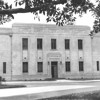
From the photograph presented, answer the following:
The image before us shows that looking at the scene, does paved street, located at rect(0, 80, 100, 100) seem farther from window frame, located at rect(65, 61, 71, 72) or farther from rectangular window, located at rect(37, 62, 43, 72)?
window frame, located at rect(65, 61, 71, 72)

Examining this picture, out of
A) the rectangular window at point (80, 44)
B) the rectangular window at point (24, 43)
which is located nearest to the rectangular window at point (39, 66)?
the rectangular window at point (24, 43)

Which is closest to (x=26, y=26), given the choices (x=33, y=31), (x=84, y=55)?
(x=33, y=31)

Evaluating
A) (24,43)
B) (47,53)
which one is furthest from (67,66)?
(24,43)

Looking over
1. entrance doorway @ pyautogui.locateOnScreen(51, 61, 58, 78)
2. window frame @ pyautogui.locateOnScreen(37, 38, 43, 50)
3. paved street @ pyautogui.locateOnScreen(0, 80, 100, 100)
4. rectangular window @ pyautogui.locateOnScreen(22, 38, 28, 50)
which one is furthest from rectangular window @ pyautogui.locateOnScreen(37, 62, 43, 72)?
paved street @ pyautogui.locateOnScreen(0, 80, 100, 100)

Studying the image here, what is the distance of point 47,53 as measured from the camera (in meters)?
40.9

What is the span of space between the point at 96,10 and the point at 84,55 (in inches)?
1110

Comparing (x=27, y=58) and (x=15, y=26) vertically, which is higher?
(x=15, y=26)

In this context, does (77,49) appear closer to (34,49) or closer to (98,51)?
(98,51)

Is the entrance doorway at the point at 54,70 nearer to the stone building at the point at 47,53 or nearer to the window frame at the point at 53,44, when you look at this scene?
the stone building at the point at 47,53

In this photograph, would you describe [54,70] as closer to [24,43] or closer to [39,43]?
[39,43]

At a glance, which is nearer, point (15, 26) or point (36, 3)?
point (36, 3)

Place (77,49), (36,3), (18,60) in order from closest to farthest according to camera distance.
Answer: (36,3) < (18,60) < (77,49)

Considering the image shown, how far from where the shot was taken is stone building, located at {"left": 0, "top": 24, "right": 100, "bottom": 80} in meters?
39.7

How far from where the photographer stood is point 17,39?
40219 millimetres
